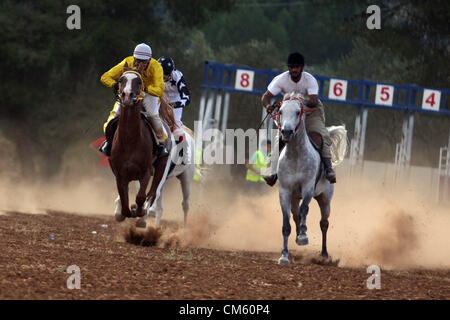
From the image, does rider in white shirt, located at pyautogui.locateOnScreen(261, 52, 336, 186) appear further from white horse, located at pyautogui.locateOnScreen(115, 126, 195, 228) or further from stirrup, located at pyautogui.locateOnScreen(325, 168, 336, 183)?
white horse, located at pyautogui.locateOnScreen(115, 126, 195, 228)

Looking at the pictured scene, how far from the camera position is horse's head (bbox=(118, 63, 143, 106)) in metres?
11.3

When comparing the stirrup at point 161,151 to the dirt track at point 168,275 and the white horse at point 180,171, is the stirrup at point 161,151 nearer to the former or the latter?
the white horse at point 180,171

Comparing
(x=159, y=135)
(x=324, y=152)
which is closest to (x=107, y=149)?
(x=159, y=135)

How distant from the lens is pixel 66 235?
13656 mm

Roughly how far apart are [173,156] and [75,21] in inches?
788

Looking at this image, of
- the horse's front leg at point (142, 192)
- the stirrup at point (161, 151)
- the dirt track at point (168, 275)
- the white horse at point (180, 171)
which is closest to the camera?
the dirt track at point (168, 275)

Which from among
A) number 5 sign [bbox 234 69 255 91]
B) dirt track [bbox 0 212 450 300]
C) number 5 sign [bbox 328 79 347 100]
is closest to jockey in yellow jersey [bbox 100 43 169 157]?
dirt track [bbox 0 212 450 300]

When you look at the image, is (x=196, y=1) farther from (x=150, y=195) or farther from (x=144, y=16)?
(x=150, y=195)

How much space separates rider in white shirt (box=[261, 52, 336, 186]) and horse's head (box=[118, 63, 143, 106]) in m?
1.87

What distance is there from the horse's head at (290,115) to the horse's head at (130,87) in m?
1.95

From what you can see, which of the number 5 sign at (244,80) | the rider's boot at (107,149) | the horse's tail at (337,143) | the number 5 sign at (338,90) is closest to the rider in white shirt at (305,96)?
the horse's tail at (337,143)

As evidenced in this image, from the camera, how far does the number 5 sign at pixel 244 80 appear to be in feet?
82.8

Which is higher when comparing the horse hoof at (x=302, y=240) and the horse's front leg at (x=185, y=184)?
the horse's front leg at (x=185, y=184)
